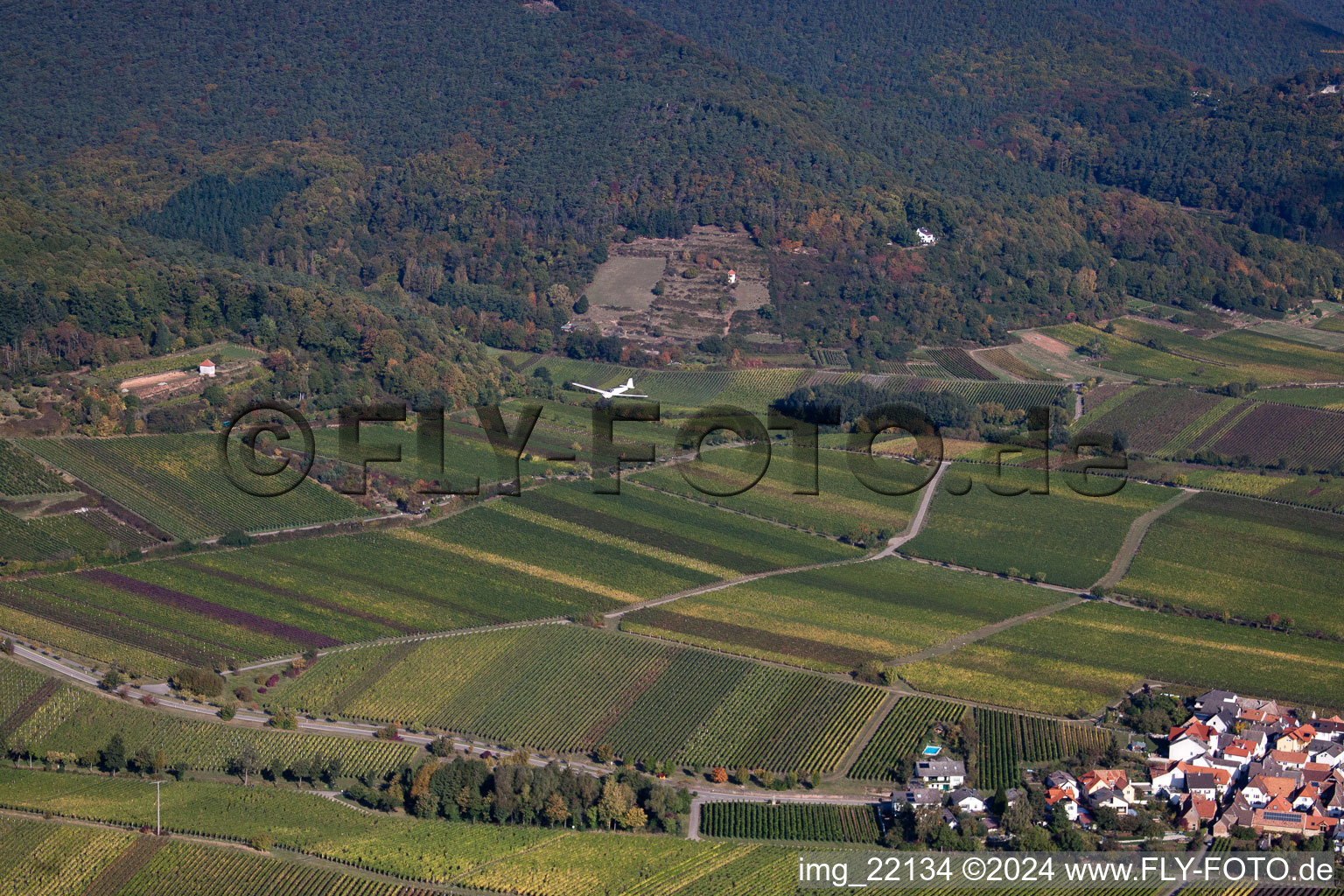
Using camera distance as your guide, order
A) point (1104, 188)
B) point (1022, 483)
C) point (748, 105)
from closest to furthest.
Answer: point (1022, 483) → point (748, 105) → point (1104, 188)

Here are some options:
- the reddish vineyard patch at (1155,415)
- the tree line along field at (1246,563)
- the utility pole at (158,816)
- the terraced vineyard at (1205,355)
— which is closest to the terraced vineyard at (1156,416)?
the reddish vineyard patch at (1155,415)

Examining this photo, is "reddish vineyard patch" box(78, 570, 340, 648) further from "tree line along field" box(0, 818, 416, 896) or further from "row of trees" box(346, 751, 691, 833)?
"tree line along field" box(0, 818, 416, 896)

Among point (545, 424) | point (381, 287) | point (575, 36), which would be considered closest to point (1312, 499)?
point (545, 424)

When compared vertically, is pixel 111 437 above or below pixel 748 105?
below

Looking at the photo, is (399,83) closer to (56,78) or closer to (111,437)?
(56,78)

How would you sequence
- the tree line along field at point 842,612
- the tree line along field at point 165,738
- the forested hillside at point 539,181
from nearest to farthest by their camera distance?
A: the tree line along field at point 165,738
the tree line along field at point 842,612
the forested hillside at point 539,181

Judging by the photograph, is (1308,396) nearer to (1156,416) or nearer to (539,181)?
(1156,416)

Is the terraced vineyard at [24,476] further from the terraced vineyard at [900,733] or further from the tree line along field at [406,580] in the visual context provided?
the terraced vineyard at [900,733]
